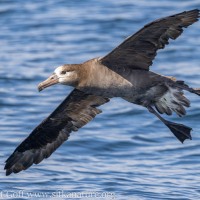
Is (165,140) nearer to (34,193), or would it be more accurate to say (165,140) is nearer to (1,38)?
(34,193)

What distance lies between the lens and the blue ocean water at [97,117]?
422 inches

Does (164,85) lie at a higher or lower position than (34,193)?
higher

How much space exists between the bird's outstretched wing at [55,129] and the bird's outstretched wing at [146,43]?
0.95m

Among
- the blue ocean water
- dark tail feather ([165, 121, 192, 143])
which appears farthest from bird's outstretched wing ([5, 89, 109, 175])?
dark tail feather ([165, 121, 192, 143])

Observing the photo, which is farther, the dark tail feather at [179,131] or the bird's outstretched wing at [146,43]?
the dark tail feather at [179,131]

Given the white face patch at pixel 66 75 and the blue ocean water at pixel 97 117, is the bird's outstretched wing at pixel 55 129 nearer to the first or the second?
the blue ocean water at pixel 97 117

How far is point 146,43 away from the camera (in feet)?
31.2

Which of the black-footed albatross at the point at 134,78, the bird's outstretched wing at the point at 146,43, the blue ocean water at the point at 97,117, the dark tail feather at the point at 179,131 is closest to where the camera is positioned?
the bird's outstretched wing at the point at 146,43

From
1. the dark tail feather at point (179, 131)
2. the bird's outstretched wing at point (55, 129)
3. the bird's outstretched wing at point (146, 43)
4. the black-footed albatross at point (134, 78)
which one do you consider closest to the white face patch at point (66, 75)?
the black-footed albatross at point (134, 78)

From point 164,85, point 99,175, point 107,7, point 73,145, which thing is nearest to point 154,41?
point 164,85

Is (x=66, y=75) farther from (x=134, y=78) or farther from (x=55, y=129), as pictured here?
(x=55, y=129)

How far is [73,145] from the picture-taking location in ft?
40.0

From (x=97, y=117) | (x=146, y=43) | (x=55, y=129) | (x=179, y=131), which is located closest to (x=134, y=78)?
(x=146, y=43)

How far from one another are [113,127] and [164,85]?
334 centimetres
